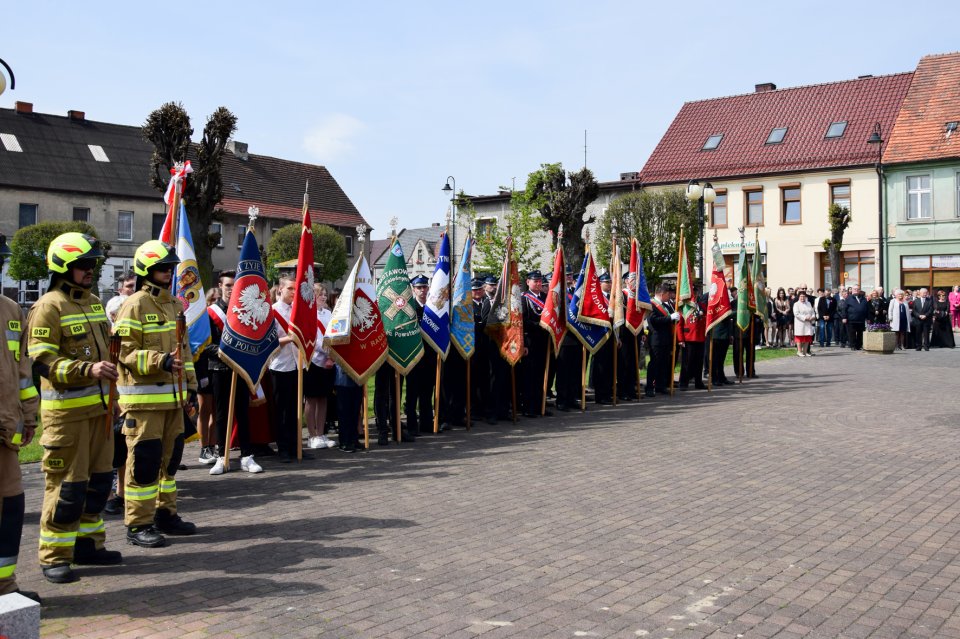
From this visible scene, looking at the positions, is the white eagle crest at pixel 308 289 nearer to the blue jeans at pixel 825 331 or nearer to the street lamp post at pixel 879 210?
the blue jeans at pixel 825 331

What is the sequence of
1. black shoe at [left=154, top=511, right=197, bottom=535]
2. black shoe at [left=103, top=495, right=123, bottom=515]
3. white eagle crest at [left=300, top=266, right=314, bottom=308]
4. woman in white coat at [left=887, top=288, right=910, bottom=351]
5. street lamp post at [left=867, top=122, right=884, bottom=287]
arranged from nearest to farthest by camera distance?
1. black shoe at [left=154, top=511, right=197, bottom=535]
2. black shoe at [left=103, top=495, right=123, bottom=515]
3. white eagle crest at [left=300, top=266, right=314, bottom=308]
4. woman in white coat at [left=887, top=288, right=910, bottom=351]
5. street lamp post at [left=867, top=122, right=884, bottom=287]

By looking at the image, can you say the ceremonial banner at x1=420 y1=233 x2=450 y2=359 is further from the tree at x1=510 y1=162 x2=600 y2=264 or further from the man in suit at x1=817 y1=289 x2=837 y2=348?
the man in suit at x1=817 y1=289 x2=837 y2=348

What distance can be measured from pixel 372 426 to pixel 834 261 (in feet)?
95.1

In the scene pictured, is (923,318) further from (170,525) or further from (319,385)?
(170,525)

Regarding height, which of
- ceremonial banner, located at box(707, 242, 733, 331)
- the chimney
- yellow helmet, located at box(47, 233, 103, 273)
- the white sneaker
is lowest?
the white sneaker

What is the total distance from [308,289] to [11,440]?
17.9ft

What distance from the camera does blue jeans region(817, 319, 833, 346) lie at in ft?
97.6

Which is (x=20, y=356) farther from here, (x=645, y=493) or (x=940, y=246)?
(x=940, y=246)

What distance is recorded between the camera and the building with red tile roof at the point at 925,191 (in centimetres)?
4141

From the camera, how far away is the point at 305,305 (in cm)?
1026

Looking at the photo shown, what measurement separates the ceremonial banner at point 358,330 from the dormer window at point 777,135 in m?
40.1

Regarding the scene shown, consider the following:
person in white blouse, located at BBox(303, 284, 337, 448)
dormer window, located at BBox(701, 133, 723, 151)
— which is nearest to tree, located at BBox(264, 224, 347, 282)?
dormer window, located at BBox(701, 133, 723, 151)

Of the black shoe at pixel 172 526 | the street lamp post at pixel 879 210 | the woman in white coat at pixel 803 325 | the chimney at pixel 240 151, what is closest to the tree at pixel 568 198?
the woman in white coat at pixel 803 325

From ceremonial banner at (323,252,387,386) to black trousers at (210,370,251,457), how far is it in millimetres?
1380
